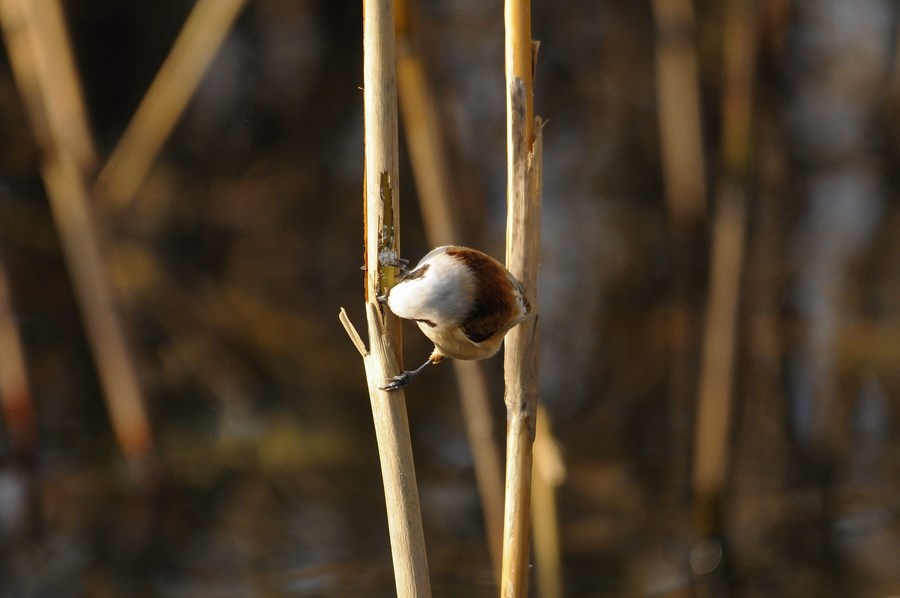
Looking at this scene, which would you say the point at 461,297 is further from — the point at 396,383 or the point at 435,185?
the point at 435,185

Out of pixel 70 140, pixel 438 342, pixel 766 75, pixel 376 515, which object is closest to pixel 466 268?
pixel 438 342

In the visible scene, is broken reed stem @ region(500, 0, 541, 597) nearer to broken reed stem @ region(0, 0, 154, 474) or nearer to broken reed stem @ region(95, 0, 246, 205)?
broken reed stem @ region(95, 0, 246, 205)

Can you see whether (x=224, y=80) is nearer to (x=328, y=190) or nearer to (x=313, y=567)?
(x=328, y=190)

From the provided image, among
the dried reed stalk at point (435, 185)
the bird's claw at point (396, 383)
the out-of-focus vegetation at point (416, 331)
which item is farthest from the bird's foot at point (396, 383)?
the out-of-focus vegetation at point (416, 331)

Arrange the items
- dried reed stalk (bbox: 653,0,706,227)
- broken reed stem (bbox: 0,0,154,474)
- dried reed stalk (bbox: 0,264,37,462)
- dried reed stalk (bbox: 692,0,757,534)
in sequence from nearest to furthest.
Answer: dried reed stalk (bbox: 692,0,757,534), broken reed stem (bbox: 0,0,154,474), dried reed stalk (bbox: 653,0,706,227), dried reed stalk (bbox: 0,264,37,462)

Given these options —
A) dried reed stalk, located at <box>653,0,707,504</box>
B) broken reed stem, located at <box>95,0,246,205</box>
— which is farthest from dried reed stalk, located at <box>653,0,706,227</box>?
broken reed stem, located at <box>95,0,246,205</box>

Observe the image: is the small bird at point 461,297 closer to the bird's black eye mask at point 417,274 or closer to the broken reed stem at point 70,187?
the bird's black eye mask at point 417,274
